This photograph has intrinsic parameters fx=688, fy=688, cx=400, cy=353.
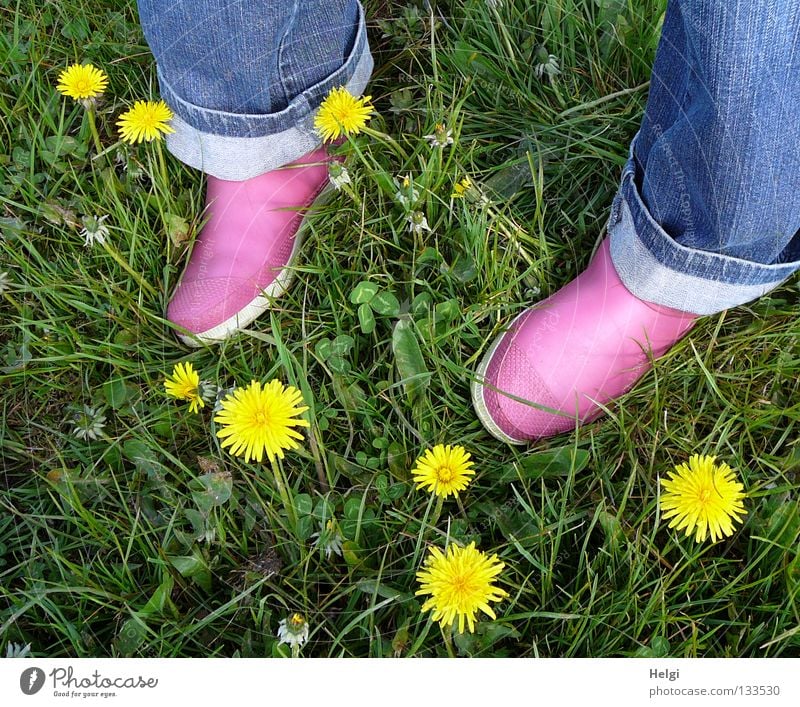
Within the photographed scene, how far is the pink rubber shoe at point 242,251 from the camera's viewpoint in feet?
4.02

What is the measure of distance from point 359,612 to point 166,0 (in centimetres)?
90

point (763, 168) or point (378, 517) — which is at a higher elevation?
point (763, 168)

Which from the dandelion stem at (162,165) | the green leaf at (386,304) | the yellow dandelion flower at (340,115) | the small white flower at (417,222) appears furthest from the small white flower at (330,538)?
the dandelion stem at (162,165)

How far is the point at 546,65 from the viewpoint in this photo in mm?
1378

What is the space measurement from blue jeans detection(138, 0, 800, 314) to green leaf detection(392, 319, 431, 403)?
1.15 feet

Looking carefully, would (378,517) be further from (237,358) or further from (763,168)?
(763,168)

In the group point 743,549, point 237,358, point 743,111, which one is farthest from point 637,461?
point 237,358

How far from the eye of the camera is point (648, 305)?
1090 mm

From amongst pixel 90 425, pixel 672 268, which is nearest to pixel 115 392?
pixel 90 425

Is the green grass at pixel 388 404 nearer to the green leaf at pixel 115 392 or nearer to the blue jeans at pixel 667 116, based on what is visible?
the green leaf at pixel 115 392

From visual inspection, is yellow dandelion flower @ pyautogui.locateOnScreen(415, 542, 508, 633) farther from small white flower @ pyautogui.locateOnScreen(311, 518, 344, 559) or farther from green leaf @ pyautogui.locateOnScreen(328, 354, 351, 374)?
green leaf @ pyautogui.locateOnScreen(328, 354, 351, 374)

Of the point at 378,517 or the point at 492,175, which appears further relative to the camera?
the point at 492,175

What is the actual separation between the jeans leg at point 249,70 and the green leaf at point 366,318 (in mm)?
308

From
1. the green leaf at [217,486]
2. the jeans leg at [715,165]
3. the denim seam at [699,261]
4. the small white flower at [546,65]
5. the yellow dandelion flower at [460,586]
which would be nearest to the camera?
the jeans leg at [715,165]
